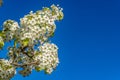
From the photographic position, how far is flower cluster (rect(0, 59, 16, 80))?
26.4 m

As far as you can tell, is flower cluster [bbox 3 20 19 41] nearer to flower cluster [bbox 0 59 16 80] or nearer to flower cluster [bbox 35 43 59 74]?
flower cluster [bbox 0 59 16 80]

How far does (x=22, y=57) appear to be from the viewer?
28.2 m

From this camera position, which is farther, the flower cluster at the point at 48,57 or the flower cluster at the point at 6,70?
the flower cluster at the point at 6,70

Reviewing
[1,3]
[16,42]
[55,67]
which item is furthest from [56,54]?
[1,3]

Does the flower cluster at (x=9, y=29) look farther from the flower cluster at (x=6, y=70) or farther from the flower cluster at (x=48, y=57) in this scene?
the flower cluster at (x=48, y=57)

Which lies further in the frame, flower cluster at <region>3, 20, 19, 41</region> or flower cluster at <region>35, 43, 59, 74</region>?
flower cluster at <region>3, 20, 19, 41</region>

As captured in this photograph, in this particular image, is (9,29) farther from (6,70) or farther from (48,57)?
(48,57)

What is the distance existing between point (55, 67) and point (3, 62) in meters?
3.48

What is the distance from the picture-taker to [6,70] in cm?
2662

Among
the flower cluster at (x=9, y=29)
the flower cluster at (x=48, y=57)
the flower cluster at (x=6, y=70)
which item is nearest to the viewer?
the flower cluster at (x=48, y=57)

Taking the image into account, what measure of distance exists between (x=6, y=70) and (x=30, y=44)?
225 centimetres

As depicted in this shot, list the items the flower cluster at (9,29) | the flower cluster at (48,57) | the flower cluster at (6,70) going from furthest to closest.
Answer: the flower cluster at (9,29) < the flower cluster at (6,70) < the flower cluster at (48,57)

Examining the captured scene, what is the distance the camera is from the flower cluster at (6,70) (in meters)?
26.4

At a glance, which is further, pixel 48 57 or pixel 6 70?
pixel 6 70
